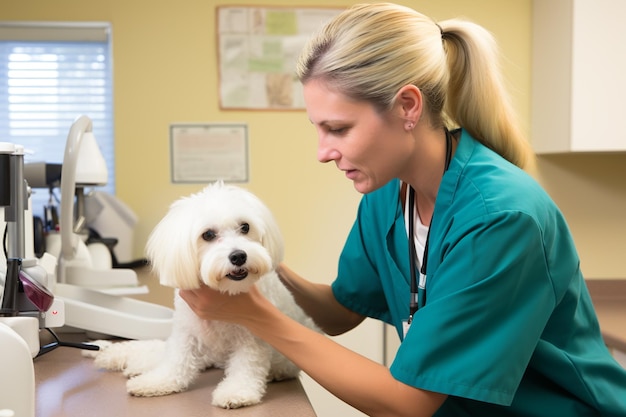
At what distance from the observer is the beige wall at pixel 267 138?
2.94 meters

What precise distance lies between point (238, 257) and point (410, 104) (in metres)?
0.39

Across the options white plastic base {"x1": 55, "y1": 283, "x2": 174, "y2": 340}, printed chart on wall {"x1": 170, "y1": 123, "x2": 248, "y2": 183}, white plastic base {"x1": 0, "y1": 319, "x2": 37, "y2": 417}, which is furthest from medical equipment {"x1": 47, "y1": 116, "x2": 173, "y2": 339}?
printed chart on wall {"x1": 170, "y1": 123, "x2": 248, "y2": 183}

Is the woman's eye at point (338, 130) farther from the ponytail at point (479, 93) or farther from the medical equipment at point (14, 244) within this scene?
the medical equipment at point (14, 244)

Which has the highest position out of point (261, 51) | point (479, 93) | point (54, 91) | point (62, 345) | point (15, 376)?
point (261, 51)

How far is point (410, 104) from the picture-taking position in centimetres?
116

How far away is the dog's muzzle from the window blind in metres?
1.95

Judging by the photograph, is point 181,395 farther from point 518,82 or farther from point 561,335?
point 518,82

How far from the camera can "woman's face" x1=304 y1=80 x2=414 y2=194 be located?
45.1 inches

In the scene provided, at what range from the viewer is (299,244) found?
3025 mm

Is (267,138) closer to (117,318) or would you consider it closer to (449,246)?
(117,318)

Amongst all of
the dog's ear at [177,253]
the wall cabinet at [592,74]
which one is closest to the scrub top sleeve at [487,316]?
the dog's ear at [177,253]

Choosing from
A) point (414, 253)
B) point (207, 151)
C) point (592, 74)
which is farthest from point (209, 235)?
point (592, 74)

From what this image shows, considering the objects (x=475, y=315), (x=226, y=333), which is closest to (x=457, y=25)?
(x=475, y=315)

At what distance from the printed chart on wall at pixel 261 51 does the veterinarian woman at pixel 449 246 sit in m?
1.72
